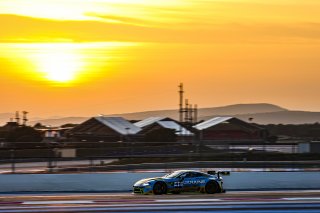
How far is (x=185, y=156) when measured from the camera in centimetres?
4828

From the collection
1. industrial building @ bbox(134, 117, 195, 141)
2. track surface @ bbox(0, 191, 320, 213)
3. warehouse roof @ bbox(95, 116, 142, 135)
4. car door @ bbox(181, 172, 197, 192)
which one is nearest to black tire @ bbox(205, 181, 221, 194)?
car door @ bbox(181, 172, 197, 192)

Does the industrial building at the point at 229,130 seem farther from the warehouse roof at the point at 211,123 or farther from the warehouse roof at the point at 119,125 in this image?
the warehouse roof at the point at 119,125

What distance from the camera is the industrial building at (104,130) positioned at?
76062mm

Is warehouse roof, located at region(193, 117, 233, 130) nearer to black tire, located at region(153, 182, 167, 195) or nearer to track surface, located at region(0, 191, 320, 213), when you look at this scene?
black tire, located at region(153, 182, 167, 195)

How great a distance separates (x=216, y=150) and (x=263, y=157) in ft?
19.3

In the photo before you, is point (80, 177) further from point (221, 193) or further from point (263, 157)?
point (263, 157)

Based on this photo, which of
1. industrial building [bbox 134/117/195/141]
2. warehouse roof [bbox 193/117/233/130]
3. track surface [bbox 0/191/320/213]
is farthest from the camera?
warehouse roof [bbox 193/117/233/130]

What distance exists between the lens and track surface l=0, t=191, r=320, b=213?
807 inches

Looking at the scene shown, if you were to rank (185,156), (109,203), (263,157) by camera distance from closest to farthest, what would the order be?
(109,203) < (185,156) < (263,157)

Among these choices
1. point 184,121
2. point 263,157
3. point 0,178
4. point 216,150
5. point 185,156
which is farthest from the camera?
point 184,121

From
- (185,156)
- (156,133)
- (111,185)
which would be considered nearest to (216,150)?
(185,156)

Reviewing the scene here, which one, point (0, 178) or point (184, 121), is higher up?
point (184, 121)

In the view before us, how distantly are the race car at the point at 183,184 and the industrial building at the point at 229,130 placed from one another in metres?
68.4

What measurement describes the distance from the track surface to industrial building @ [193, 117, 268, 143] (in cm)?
7091
